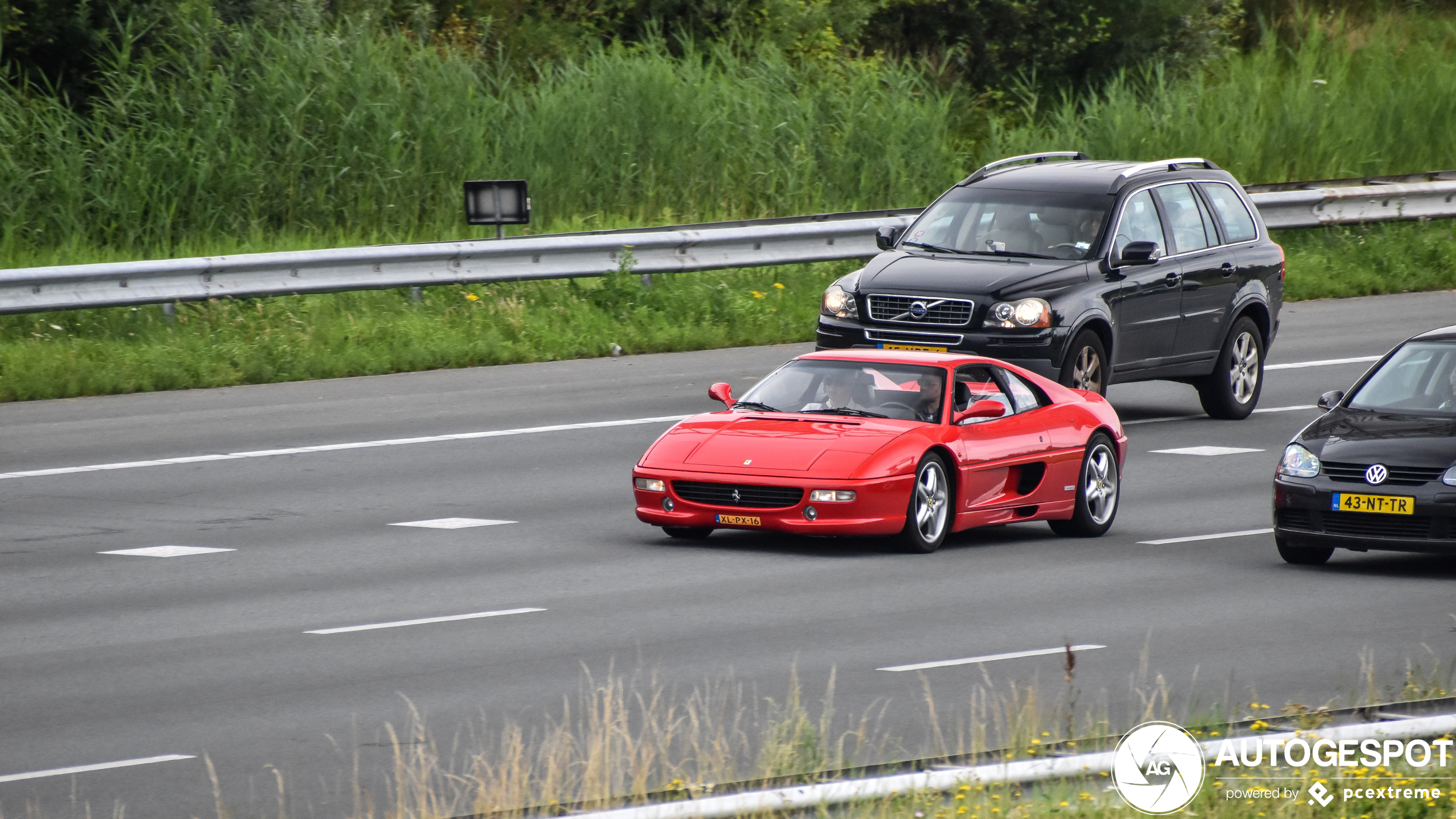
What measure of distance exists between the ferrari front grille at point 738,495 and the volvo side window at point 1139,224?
638 cm

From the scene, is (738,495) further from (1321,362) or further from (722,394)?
(1321,362)

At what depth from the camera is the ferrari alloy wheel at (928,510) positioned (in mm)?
13133

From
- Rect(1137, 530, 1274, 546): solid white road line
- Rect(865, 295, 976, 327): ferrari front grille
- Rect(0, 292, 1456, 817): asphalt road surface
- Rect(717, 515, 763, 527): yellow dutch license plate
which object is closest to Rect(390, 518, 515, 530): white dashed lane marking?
Rect(0, 292, 1456, 817): asphalt road surface

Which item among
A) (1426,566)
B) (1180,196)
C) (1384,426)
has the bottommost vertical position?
(1426,566)

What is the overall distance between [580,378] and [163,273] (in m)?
Answer: 3.90

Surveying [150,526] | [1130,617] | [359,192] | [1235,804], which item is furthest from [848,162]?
[1235,804]

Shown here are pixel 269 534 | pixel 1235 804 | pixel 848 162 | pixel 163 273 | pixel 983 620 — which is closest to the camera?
pixel 1235 804

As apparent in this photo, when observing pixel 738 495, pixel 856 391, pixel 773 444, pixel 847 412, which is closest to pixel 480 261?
pixel 856 391

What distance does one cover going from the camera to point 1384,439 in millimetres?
12906

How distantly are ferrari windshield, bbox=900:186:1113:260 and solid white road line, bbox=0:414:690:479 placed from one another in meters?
2.66

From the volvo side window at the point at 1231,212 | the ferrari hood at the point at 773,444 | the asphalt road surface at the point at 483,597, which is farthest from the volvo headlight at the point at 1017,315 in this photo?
the ferrari hood at the point at 773,444

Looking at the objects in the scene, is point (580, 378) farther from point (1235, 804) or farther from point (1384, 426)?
point (1235, 804)

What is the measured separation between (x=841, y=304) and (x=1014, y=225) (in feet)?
5.87

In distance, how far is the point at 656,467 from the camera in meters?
13.4
